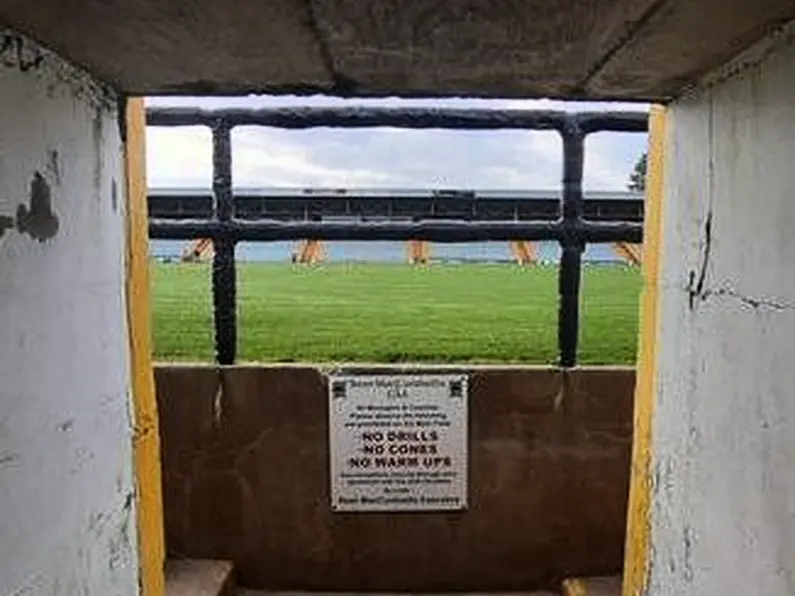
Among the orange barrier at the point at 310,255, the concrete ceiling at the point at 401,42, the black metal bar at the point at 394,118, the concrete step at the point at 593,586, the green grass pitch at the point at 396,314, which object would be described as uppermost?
the black metal bar at the point at 394,118

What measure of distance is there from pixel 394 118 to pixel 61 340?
182 centimetres

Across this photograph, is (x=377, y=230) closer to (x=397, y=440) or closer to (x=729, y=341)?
(x=397, y=440)

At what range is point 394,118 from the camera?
3.29 meters

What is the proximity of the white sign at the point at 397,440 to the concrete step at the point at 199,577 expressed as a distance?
0.37 metres

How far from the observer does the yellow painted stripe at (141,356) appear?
217 centimetres

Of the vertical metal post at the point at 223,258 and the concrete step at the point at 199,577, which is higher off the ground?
the vertical metal post at the point at 223,258

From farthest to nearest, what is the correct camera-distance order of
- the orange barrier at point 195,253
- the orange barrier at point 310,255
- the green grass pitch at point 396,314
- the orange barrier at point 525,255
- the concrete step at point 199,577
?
the orange barrier at point 310,255 → the orange barrier at point 525,255 → the orange barrier at point 195,253 → the green grass pitch at point 396,314 → the concrete step at point 199,577

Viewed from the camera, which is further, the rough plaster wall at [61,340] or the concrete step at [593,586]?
the concrete step at [593,586]

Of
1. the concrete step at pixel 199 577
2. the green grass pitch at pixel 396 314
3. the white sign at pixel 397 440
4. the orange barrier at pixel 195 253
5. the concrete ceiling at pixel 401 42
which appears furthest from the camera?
the orange barrier at pixel 195 253

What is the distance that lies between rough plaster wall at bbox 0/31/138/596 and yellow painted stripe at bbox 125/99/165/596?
0.27 ft

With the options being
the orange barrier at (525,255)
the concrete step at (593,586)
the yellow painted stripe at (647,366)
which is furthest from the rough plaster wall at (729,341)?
the orange barrier at (525,255)

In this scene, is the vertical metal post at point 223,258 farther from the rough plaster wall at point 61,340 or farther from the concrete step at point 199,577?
the rough plaster wall at point 61,340

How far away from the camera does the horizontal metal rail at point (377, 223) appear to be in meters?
3.26

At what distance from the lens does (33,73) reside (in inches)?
61.0
